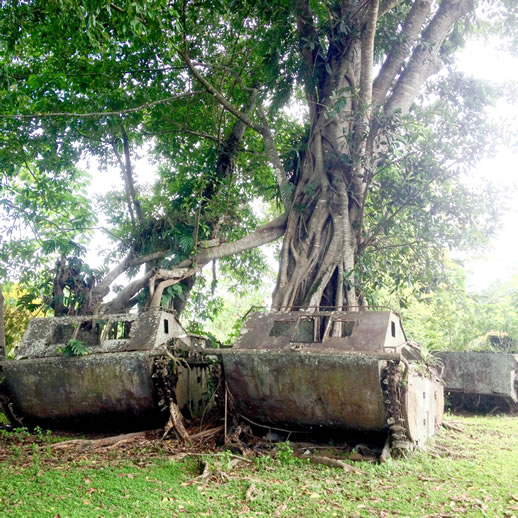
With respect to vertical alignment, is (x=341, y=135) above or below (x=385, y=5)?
below

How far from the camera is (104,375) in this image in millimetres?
A: 7234

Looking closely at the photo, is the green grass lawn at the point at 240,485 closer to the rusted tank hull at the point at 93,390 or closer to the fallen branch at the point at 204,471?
the fallen branch at the point at 204,471

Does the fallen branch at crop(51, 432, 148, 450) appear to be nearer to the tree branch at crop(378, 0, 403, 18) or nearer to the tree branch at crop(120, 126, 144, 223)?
the tree branch at crop(120, 126, 144, 223)

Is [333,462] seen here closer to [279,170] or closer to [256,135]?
[279,170]

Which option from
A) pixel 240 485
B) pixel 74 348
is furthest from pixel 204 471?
pixel 74 348

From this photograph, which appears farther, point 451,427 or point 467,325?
point 467,325

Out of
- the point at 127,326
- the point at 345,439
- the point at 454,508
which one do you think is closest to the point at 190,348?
the point at 127,326

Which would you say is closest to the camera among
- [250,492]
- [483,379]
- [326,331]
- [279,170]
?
[250,492]

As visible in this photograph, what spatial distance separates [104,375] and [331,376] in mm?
3085

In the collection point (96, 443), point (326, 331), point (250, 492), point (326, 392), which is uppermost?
point (326, 331)

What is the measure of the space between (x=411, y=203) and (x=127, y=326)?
16.3ft

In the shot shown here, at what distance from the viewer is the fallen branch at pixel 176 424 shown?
685cm

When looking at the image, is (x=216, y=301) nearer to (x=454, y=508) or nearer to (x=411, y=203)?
(x=411, y=203)

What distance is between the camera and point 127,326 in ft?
26.3
